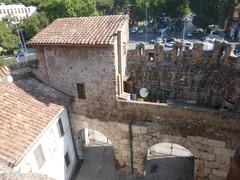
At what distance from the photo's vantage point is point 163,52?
18812mm

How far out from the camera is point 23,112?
13055mm

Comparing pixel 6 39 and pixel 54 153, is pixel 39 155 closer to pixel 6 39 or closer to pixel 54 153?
pixel 54 153

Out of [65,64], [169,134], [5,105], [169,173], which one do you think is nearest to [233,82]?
[169,134]

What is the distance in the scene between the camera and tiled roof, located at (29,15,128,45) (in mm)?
13125

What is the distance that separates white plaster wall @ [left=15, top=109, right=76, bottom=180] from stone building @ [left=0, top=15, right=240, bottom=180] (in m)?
0.91

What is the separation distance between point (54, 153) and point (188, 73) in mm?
12073

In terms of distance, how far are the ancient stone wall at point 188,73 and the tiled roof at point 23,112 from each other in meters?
7.59

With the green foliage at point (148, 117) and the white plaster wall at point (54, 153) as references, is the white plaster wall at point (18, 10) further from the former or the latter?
the green foliage at point (148, 117)

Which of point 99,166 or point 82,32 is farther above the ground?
point 82,32

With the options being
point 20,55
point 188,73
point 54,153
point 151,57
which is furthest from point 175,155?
point 20,55

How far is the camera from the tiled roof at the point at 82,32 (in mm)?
13125

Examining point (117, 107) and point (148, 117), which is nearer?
point (148, 117)

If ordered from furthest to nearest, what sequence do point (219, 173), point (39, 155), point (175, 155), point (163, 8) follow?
1. point (163, 8)
2. point (175, 155)
3. point (219, 173)
4. point (39, 155)

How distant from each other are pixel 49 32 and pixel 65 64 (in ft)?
8.25
